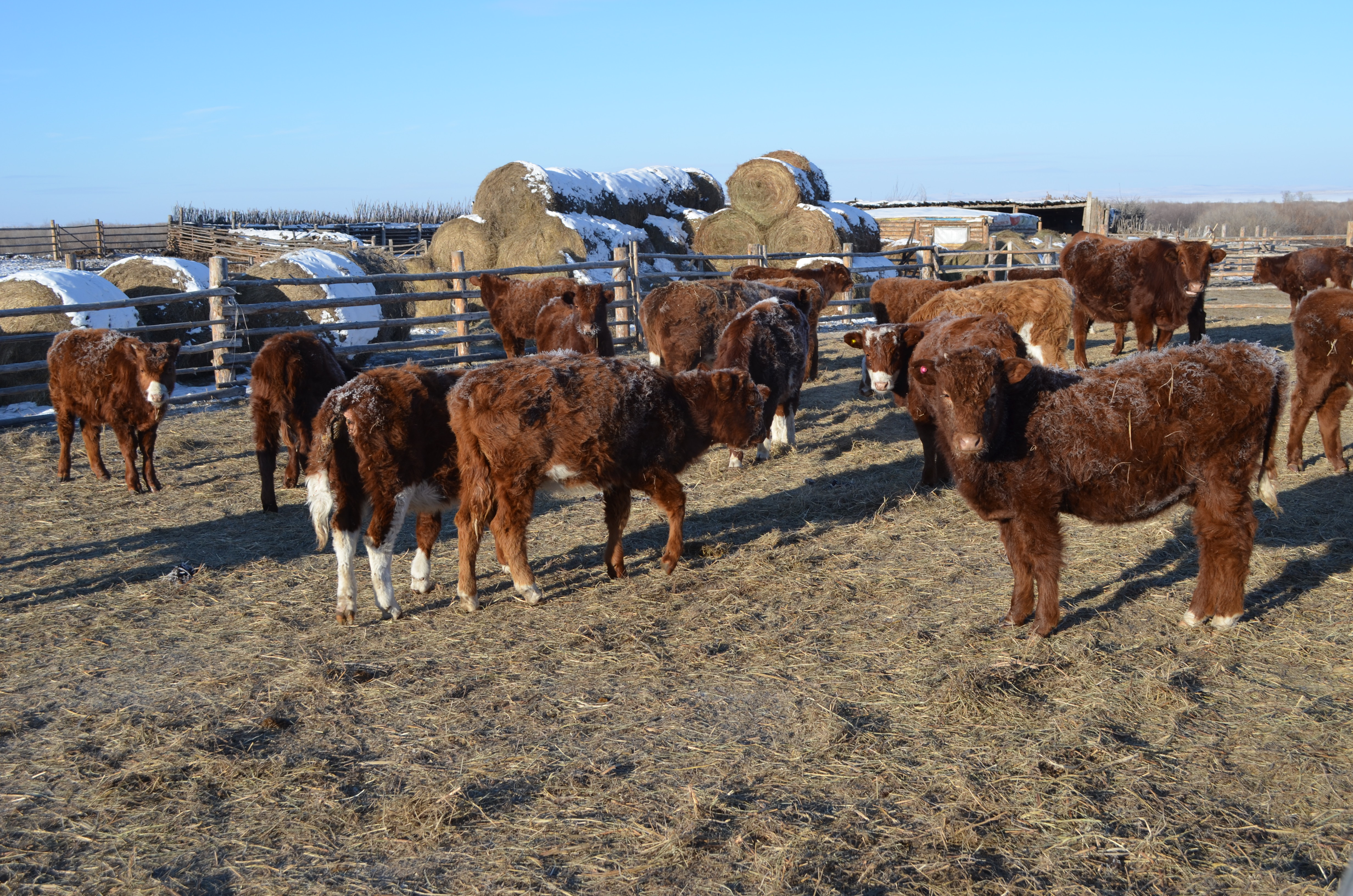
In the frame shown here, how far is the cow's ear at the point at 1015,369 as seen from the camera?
4949 millimetres

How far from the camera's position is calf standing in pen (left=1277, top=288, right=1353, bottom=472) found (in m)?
7.70

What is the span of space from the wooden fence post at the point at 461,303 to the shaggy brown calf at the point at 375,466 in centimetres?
985

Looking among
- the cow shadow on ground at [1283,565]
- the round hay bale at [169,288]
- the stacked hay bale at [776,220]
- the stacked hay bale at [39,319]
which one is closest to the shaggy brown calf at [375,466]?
the cow shadow on ground at [1283,565]

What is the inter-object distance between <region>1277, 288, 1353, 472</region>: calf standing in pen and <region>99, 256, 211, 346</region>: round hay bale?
1323cm

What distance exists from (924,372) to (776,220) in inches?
670

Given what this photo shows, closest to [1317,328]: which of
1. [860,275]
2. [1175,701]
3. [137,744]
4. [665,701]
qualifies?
[1175,701]

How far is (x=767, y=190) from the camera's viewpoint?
914 inches

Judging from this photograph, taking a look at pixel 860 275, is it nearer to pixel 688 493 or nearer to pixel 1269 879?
pixel 688 493

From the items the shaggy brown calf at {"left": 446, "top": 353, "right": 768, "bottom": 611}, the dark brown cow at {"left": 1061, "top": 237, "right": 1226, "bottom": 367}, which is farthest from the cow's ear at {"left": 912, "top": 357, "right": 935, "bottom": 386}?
the dark brown cow at {"left": 1061, "top": 237, "right": 1226, "bottom": 367}

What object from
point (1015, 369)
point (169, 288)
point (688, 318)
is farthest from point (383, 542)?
point (169, 288)

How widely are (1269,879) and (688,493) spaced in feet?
19.2

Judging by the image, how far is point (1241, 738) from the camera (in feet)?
13.0

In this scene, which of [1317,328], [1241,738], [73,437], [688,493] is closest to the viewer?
[1241,738]

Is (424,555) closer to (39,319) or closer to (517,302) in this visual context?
(517,302)
